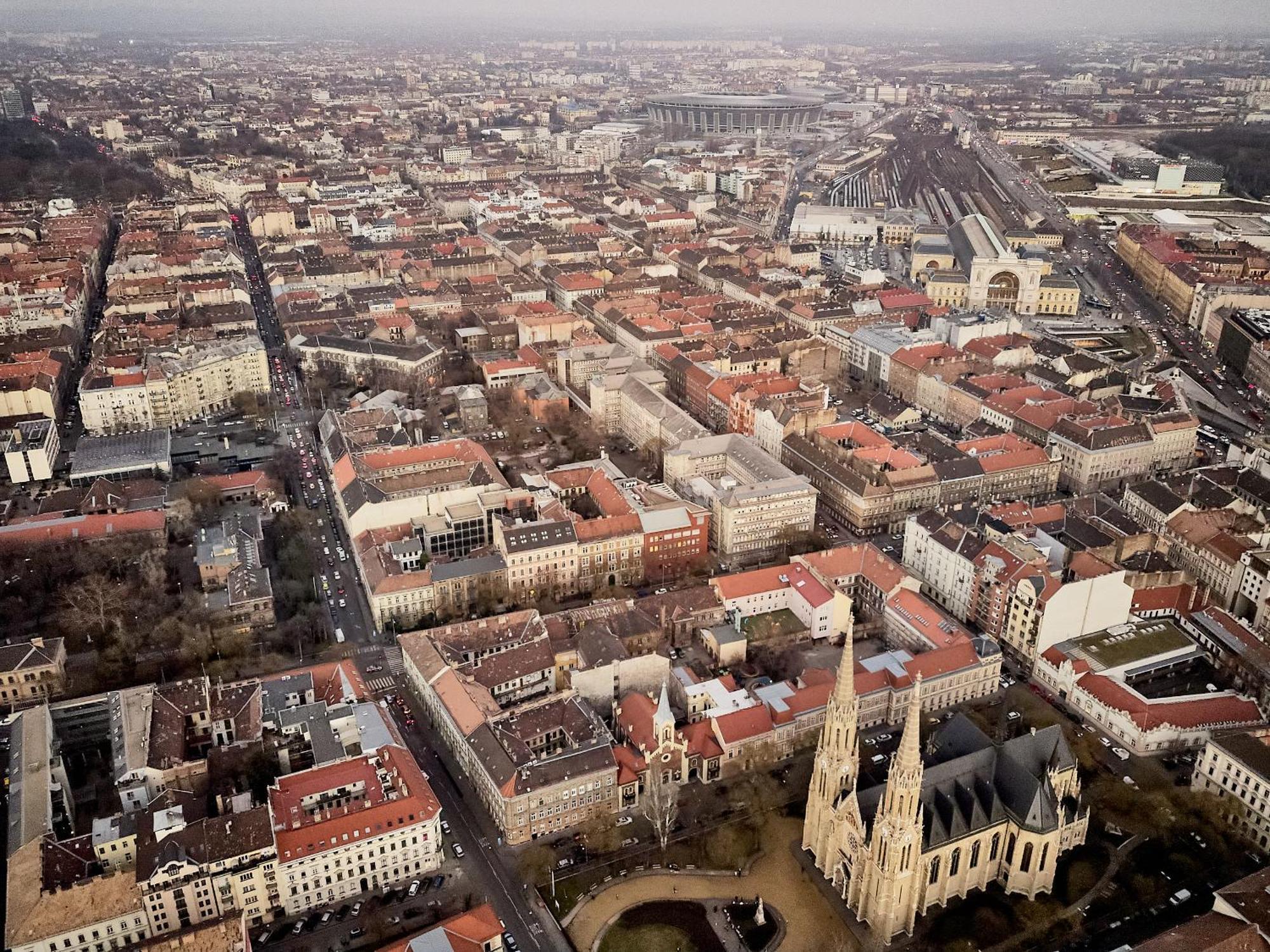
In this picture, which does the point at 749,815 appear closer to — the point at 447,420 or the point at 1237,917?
the point at 1237,917

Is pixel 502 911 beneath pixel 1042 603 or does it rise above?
beneath

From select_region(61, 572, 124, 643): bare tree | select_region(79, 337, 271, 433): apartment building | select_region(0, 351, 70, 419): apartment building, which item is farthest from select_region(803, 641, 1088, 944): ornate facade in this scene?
select_region(0, 351, 70, 419): apartment building

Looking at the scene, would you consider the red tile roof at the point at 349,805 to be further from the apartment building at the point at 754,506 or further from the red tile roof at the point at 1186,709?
the red tile roof at the point at 1186,709

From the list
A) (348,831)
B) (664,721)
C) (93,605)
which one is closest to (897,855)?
(664,721)

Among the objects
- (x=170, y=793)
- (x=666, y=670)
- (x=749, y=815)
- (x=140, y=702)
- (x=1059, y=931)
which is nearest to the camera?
(x=1059, y=931)

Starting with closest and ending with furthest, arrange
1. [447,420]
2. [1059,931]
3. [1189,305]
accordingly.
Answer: [1059,931] → [447,420] → [1189,305]

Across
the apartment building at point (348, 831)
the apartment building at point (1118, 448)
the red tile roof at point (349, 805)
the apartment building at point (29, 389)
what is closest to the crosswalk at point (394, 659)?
the red tile roof at point (349, 805)

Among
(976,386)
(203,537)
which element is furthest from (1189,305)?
(203,537)
